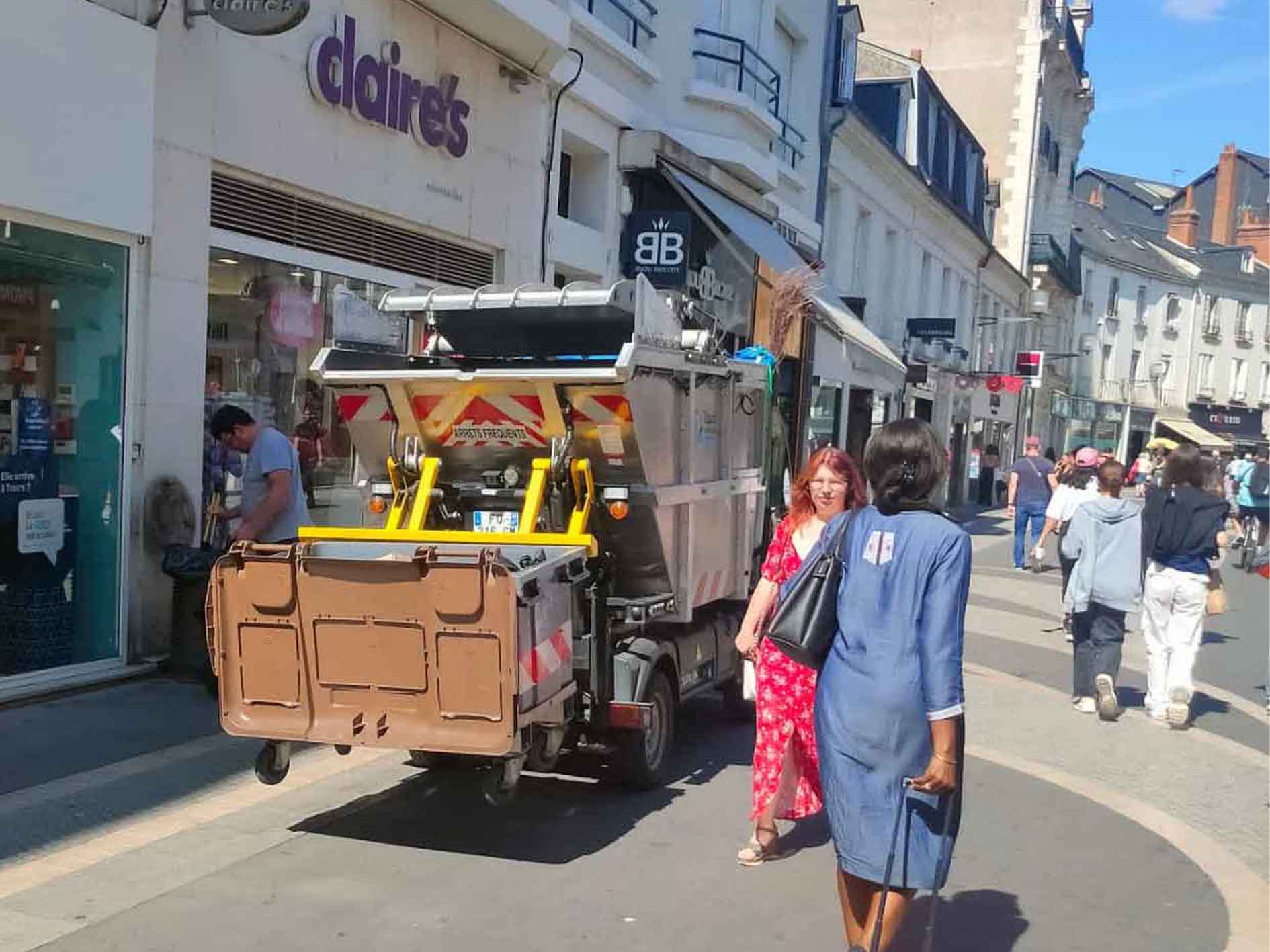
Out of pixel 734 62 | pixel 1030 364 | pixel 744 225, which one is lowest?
pixel 1030 364

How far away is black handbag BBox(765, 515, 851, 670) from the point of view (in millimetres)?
3363

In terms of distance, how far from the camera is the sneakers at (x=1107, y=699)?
8.11 metres

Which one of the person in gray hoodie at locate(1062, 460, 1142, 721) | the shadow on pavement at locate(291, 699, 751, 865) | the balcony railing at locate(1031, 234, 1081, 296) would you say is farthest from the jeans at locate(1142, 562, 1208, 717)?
the balcony railing at locate(1031, 234, 1081, 296)

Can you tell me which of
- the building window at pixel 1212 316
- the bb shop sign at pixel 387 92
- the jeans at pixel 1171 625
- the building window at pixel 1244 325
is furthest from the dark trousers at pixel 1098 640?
the building window at pixel 1244 325

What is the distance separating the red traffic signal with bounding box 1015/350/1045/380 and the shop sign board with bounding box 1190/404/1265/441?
26991mm

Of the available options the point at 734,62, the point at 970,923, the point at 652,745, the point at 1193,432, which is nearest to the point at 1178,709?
the point at 652,745

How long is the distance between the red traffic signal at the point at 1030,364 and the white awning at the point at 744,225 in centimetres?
1957

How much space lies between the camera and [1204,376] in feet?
187

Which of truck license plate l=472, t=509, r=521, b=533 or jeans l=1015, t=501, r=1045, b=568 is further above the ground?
truck license plate l=472, t=509, r=521, b=533

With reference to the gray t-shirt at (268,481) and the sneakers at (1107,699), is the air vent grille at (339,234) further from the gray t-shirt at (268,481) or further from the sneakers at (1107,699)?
the sneakers at (1107,699)

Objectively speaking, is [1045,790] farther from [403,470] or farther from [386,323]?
[386,323]

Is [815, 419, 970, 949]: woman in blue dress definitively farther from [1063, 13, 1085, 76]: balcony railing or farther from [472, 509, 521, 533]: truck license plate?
[1063, 13, 1085, 76]: balcony railing

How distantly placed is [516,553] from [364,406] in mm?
1224

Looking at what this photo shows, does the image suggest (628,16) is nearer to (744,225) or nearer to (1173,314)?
(744,225)
